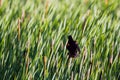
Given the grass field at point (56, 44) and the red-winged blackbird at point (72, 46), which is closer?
the red-winged blackbird at point (72, 46)

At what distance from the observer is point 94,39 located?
7.27 ft

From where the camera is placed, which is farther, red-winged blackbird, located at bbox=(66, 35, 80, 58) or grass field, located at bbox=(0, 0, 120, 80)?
grass field, located at bbox=(0, 0, 120, 80)

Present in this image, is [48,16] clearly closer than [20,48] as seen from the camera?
No

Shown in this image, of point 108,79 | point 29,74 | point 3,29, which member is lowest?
point 108,79

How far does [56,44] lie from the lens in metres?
2.17

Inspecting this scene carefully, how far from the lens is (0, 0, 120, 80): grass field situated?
6.95 feet

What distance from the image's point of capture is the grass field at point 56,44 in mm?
2117

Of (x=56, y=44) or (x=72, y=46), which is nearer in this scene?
(x=72, y=46)

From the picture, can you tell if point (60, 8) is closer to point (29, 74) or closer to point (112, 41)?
point (112, 41)

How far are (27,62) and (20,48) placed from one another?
0.18 meters

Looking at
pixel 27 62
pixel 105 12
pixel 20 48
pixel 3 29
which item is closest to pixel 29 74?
pixel 27 62

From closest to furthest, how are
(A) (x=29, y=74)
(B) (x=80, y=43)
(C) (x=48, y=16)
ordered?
(A) (x=29, y=74)
(B) (x=80, y=43)
(C) (x=48, y=16)

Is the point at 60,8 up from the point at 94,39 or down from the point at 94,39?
up

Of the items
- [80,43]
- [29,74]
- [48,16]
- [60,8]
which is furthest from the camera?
[60,8]
